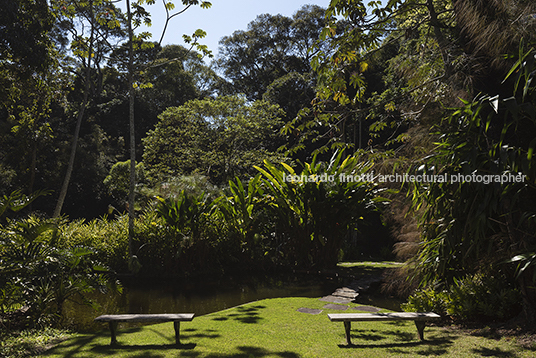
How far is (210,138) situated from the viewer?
15211mm

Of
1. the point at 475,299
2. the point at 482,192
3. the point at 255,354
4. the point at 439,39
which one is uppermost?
the point at 439,39

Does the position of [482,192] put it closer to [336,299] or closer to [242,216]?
[336,299]

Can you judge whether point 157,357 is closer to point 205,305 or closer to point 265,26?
point 205,305

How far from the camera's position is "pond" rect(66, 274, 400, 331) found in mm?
5875

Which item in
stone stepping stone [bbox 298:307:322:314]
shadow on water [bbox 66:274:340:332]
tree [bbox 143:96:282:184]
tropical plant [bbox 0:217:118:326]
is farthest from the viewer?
tree [bbox 143:96:282:184]

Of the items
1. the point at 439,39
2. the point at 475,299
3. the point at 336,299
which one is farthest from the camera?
the point at 336,299

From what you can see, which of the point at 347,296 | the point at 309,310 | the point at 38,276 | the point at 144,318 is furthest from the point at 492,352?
the point at 38,276

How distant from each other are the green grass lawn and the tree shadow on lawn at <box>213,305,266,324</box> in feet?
0.09

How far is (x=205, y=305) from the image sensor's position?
20.6 feet

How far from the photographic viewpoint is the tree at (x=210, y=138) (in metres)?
15.0

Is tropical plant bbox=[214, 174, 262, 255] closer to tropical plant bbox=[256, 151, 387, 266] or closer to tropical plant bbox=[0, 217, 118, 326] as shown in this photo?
tropical plant bbox=[256, 151, 387, 266]

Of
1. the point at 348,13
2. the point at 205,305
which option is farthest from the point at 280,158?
the point at 348,13

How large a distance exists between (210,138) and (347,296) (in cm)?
1032

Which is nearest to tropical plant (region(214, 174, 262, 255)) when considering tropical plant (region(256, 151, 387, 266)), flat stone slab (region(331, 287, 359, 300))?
tropical plant (region(256, 151, 387, 266))
